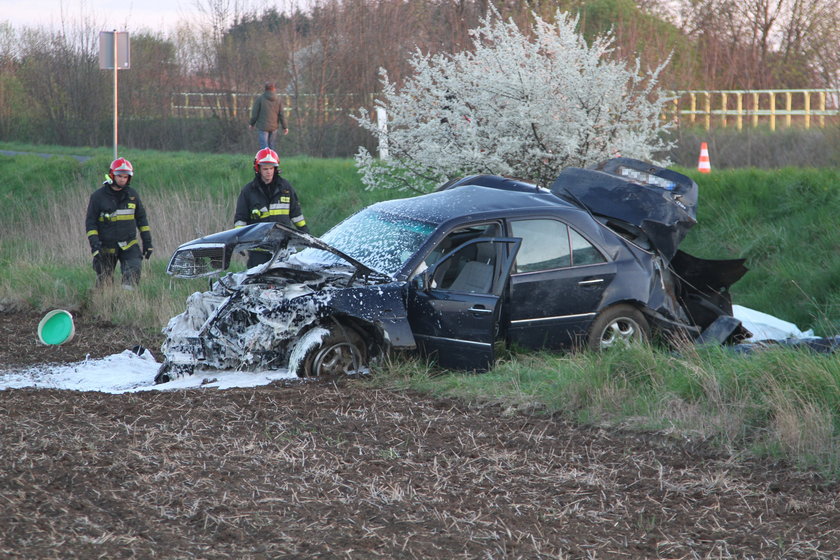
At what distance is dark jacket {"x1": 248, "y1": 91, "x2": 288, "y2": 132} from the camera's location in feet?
69.0

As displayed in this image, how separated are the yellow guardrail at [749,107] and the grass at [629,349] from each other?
19.1 ft

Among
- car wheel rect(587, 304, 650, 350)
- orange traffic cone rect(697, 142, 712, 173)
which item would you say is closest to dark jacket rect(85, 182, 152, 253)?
car wheel rect(587, 304, 650, 350)

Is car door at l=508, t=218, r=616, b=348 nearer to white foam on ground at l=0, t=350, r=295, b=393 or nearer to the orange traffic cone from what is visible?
white foam on ground at l=0, t=350, r=295, b=393

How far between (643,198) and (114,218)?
21.6 feet

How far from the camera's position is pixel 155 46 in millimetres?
33969

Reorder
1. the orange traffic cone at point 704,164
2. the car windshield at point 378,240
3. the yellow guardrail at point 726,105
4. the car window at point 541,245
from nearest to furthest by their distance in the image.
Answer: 1. the car windshield at point 378,240
2. the car window at point 541,245
3. the orange traffic cone at point 704,164
4. the yellow guardrail at point 726,105

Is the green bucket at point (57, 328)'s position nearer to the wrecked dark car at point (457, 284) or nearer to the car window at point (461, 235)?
the wrecked dark car at point (457, 284)

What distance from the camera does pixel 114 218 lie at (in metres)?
12.4

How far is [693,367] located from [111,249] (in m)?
7.90

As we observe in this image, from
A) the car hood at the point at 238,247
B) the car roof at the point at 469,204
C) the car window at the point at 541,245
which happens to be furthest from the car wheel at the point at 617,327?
the car hood at the point at 238,247

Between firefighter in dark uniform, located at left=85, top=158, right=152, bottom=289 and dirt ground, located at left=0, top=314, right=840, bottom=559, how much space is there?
5322 mm

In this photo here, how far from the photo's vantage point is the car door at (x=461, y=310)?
776 cm

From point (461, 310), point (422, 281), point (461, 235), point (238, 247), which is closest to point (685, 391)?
point (461, 310)

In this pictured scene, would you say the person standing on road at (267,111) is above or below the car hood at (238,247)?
above
